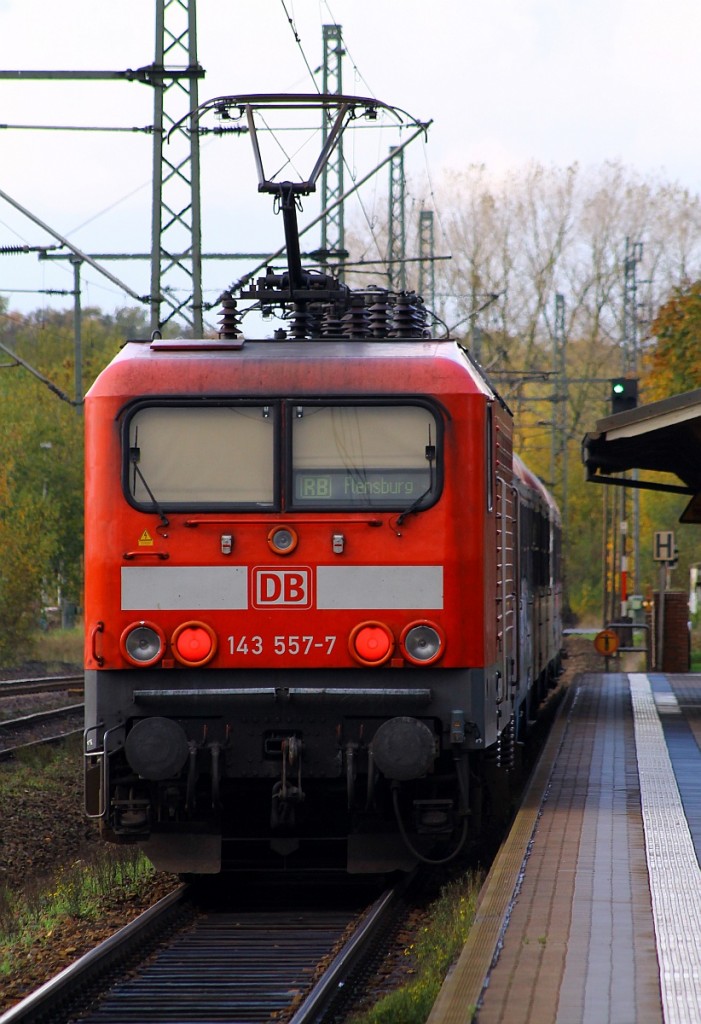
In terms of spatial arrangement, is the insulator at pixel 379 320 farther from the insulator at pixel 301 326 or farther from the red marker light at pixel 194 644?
the red marker light at pixel 194 644

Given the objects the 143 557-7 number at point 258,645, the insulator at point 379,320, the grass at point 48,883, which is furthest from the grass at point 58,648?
the 143 557-7 number at point 258,645

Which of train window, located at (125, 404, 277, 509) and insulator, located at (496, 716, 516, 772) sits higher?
train window, located at (125, 404, 277, 509)

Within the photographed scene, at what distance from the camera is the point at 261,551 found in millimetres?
8703

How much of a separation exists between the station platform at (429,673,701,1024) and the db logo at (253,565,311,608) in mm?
1777

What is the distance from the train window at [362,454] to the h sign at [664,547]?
22.7 m

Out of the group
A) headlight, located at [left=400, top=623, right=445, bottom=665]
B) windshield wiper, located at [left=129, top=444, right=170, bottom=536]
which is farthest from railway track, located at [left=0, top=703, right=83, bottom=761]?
headlight, located at [left=400, top=623, right=445, bottom=665]

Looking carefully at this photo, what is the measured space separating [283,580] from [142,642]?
83cm

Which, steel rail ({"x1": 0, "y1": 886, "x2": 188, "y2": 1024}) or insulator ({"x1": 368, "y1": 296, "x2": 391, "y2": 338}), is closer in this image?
steel rail ({"x1": 0, "y1": 886, "x2": 188, "y2": 1024})

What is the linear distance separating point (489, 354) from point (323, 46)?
2607cm

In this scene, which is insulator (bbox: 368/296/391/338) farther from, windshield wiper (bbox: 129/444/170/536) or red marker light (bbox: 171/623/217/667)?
red marker light (bbox: 171/623/217/667)

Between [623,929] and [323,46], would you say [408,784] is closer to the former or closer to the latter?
[623,929]

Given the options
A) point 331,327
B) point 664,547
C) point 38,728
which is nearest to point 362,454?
point 331,327

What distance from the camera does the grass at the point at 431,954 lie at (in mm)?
6336

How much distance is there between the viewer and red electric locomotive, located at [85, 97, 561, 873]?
8617 mm
